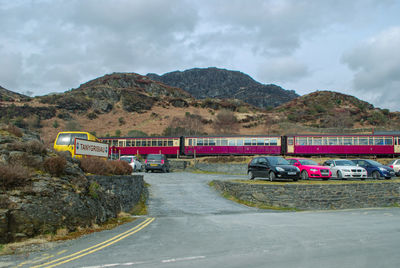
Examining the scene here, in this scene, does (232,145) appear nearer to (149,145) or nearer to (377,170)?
(149,145)

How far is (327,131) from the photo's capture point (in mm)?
65438

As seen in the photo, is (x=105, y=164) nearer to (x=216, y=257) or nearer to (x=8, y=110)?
(x=216, y=257)

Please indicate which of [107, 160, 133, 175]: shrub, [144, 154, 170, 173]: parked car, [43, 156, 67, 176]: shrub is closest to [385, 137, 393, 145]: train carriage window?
[144, 154, 170, 173]: parked car

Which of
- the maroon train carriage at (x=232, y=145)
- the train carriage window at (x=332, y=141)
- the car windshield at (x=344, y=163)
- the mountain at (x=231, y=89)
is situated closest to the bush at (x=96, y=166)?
the car windshield at (x=344, y=163)

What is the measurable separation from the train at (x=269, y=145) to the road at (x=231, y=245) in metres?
29.3

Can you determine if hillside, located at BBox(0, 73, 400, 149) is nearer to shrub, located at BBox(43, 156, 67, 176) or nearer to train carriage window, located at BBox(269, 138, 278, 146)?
train carriage window, located at BBox(269, 138, 278, 146)

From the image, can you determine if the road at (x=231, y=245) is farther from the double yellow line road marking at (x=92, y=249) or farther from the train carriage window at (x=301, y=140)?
the train carriage window at (x=301, y=140)

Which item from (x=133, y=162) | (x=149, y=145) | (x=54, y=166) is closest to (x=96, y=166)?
(x=54, y=166)

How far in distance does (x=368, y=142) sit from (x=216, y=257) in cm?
3847

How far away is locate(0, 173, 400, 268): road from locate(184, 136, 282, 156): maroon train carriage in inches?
1178

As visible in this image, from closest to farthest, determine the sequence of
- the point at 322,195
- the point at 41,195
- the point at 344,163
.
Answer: the point at 41,195 → the point at 322,195 → the point at 344,163

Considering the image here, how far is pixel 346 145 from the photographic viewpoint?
39.2 metres

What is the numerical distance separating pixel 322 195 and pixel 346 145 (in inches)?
1060

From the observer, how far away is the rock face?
7379 millimetres
